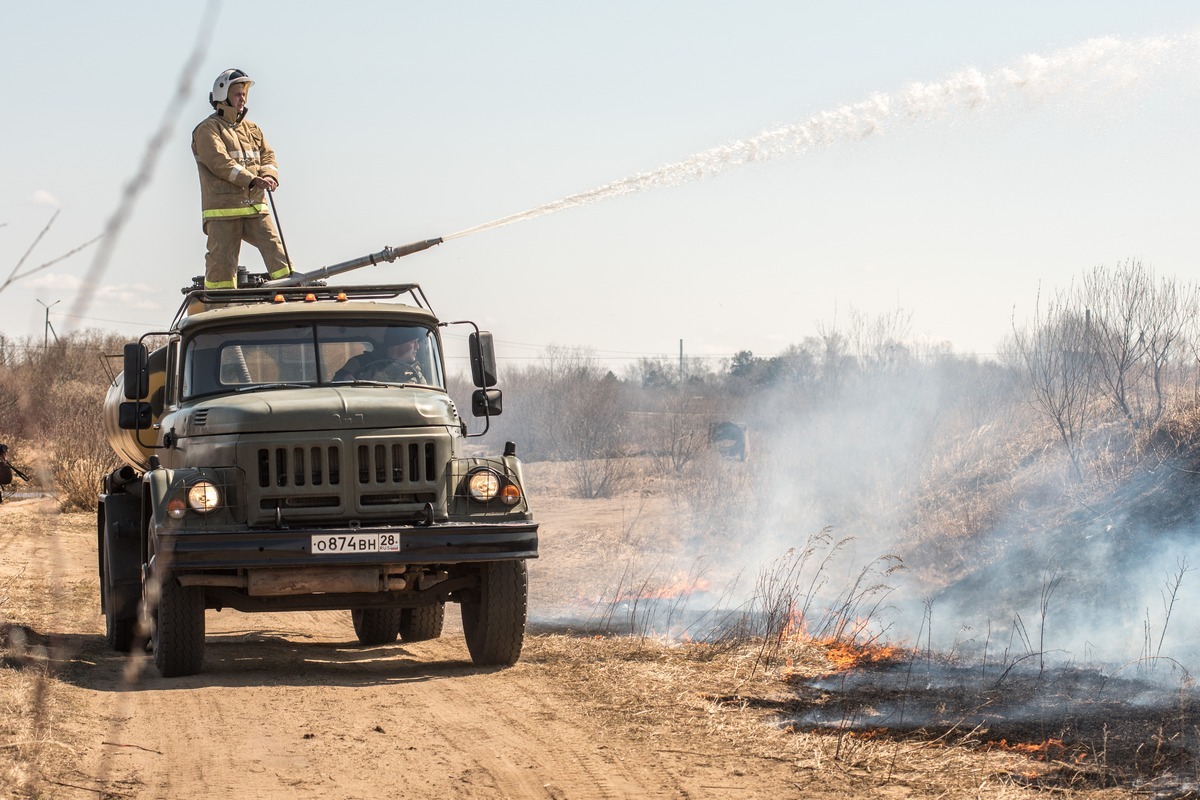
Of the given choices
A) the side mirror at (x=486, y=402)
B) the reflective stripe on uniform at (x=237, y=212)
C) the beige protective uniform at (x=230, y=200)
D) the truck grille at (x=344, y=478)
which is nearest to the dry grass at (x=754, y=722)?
the truck grille at (x=344, y=478)

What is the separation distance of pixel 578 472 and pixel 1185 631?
21.8 meters

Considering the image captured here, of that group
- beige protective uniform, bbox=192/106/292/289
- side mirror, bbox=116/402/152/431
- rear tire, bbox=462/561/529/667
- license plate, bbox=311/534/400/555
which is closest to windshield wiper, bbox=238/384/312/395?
side mirror, bbox=116/402/152/431

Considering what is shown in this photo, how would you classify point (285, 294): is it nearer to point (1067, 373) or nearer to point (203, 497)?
point (203, 497)

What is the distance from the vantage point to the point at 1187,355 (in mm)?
19984

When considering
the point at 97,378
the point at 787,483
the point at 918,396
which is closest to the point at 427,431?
the point at 787,483

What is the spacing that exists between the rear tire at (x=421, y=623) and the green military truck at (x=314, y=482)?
1719 mm

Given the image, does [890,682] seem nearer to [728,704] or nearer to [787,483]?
[728,704]

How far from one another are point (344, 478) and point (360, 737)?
2122mm

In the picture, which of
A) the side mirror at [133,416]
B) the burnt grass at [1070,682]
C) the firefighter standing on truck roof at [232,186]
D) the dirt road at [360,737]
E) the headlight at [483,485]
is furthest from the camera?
the firefighter standing on truck roof at [232,186]

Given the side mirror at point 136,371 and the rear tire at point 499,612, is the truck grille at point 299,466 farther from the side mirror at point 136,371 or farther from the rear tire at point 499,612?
the side mirror at point 136,371

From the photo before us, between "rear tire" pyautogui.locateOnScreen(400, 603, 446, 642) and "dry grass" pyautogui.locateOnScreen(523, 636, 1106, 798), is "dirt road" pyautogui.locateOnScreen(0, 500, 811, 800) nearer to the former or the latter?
"dry grass" pyautogui.locateOnScreen(523, 636, 1106, 798)

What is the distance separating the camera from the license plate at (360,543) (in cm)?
863

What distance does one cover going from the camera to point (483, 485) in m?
9.16

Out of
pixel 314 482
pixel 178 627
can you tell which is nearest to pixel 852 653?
pixel 314 482
